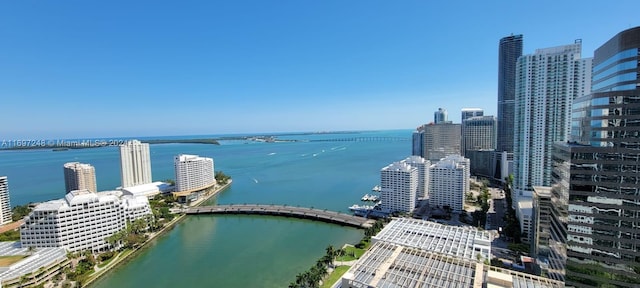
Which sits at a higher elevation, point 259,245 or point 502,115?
point 502,115

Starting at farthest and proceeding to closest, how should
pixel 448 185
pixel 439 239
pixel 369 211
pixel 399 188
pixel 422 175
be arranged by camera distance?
pixel 422 175, pixel 369 211, pixel 448 185, pixel 399 188, pixel 439 239

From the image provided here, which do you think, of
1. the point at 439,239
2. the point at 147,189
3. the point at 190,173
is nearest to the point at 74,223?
the point at 190,173

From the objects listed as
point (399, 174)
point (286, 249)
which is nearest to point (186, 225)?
point (286, 249)

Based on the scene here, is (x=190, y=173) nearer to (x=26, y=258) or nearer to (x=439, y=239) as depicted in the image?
(x=26, y=258)

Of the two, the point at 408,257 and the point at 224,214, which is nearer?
the point at 408,257

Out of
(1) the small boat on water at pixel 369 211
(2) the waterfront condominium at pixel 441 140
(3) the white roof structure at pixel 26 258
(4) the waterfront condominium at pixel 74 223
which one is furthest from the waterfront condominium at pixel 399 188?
(3) the white roof structure at pixel 26 258

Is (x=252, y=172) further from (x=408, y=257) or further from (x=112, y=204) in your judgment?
(x=408, y=257)
